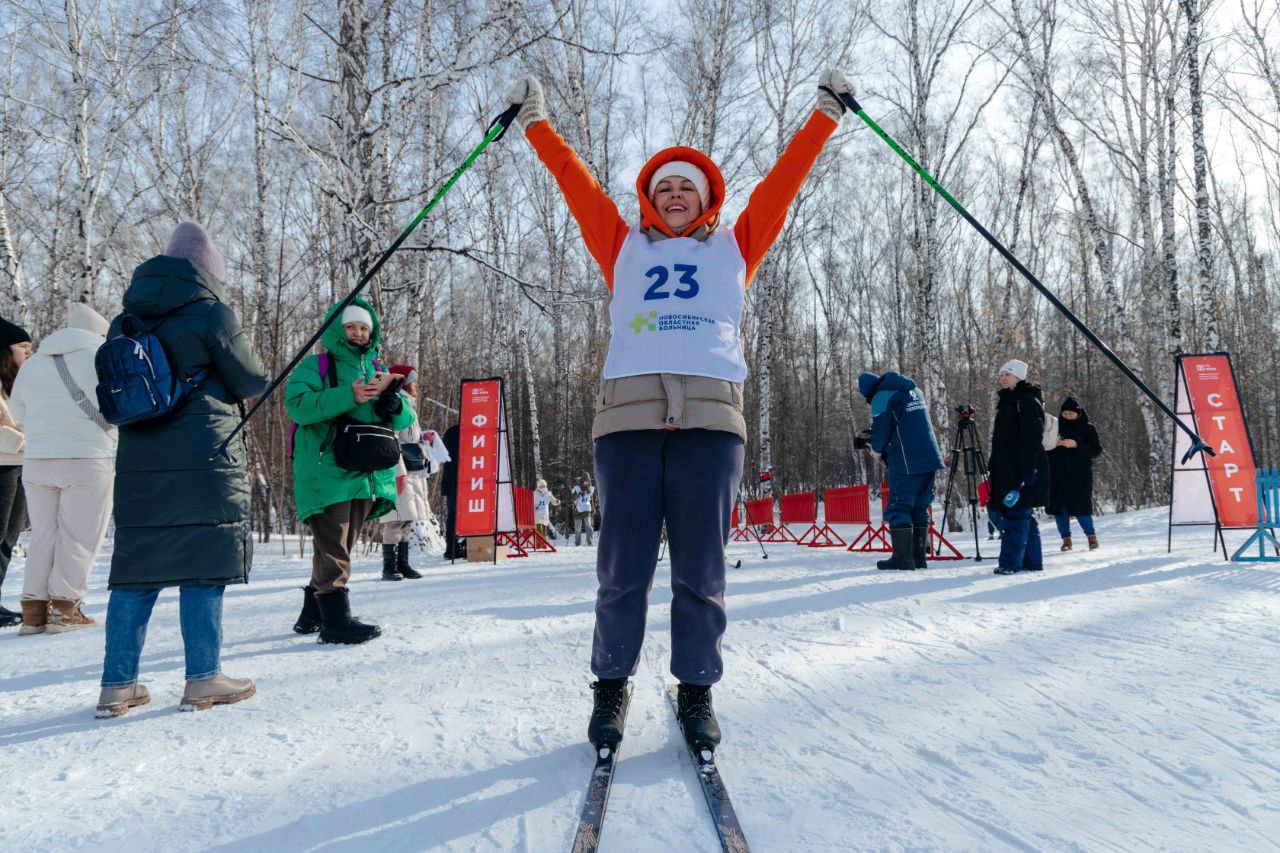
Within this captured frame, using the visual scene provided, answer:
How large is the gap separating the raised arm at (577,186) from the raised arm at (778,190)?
45cm

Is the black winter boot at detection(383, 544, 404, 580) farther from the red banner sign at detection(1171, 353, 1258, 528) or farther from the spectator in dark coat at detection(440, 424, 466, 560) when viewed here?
the red banner sign at detection(1171, 353, 1258, 528)

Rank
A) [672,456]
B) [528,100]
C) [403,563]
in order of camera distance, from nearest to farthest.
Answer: [672,456], [528,100], [403,563]

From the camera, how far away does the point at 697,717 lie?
209 centimetres

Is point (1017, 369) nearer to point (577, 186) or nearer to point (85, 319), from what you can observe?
point (577, 186)

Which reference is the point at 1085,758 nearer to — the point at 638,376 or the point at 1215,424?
the point at 638,376

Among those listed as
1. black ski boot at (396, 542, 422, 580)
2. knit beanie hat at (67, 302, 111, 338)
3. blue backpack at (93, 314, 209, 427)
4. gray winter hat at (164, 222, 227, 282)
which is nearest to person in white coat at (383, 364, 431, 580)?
black ski boot at (396, 542, 422, 580)

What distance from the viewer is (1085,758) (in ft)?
6.49

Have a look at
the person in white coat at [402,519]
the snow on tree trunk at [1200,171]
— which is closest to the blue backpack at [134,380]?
the person in white coat at [402,519]

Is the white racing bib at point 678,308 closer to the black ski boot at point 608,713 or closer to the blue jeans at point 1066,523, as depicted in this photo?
the black ski boot at point 608,713

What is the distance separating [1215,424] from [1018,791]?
748 centimetres

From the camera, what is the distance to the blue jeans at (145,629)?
2.57 metres

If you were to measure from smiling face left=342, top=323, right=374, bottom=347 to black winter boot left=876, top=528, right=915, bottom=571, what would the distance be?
16.6 feet

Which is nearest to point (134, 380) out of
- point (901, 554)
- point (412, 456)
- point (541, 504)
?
point (412, 456)

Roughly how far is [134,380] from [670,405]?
1.92 metres
